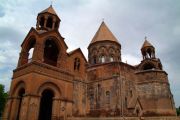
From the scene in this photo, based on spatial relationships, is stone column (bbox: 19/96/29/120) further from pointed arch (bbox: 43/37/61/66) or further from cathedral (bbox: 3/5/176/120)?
pointed arch (bbox: 43/37/61/66)

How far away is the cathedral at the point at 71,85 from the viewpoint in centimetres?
1508

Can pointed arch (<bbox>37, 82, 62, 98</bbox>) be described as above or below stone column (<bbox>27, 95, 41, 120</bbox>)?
above

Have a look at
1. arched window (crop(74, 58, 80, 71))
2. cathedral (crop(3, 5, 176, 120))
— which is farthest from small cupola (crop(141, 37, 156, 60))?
arched window (crop(74, 58, 80, 71))

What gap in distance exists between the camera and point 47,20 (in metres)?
18.5

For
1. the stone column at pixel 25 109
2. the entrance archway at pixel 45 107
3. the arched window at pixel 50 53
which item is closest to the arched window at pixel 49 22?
the arched window at pixel 50 53

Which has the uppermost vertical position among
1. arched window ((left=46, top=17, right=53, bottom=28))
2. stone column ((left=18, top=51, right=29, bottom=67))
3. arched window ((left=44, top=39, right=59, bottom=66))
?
arched window ((left=46, top=17, right=53, bottom=28))

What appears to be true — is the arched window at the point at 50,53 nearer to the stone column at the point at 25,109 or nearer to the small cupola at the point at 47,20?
the small cupola at the point at 47,20

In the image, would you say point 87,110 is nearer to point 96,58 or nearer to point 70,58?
point 70,58

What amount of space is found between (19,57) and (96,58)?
11.9 m

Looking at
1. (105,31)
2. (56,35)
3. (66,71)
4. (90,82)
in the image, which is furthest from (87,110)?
(105,31)

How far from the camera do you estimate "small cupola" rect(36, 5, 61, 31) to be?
715 inches

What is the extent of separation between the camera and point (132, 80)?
2189 centimetres

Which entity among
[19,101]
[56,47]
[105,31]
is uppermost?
[105,31]

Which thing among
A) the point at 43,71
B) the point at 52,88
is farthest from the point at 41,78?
the point at 52,88
